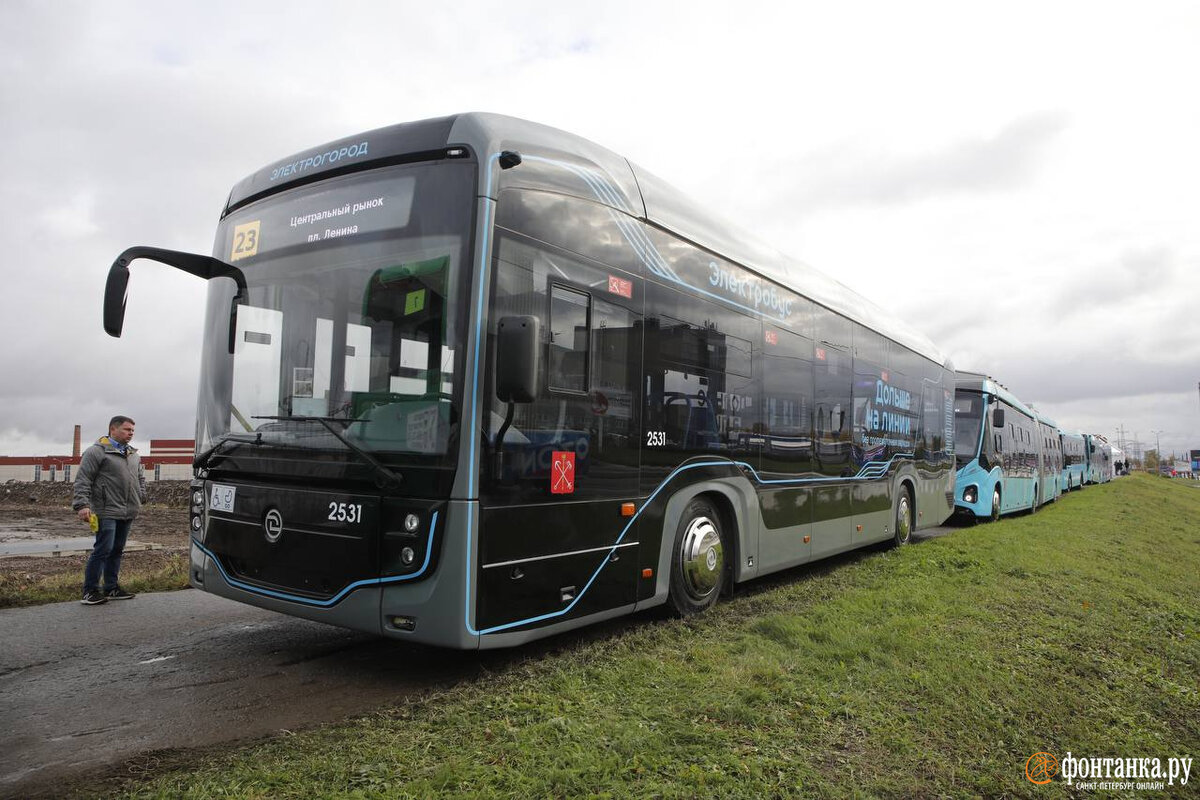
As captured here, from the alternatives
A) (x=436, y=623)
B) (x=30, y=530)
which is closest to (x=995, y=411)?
(x=436, y=623)

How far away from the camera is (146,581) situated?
823cm

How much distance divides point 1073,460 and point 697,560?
40.7 meters

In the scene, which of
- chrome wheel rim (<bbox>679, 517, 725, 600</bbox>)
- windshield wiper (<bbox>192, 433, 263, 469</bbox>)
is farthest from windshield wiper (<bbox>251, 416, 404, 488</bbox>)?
chrome wheel rim (<bbox>679, 517, 725, 600</bbox>)

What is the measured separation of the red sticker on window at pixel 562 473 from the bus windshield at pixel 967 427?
48.8 ft

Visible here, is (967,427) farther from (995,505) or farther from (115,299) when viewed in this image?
(115,299)

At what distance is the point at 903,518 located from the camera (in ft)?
38.7

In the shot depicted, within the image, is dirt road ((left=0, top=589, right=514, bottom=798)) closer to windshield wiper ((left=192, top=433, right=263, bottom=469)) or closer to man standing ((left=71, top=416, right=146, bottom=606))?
man standing ((left=71, top=416, right=146, bottom=606))

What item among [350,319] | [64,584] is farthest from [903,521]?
[64,584]

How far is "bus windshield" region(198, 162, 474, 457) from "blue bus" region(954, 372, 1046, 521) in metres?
15.0

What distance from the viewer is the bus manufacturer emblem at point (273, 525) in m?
5.00

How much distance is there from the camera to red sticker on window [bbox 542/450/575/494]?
4.96m

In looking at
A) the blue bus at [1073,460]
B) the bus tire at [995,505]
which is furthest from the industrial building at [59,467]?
the blue bus at [1073,460]

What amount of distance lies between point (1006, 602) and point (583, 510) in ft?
14.4

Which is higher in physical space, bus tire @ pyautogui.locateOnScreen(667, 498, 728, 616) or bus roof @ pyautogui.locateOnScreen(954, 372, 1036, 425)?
bus roof @ pyautogui.locateOnScreen(954, 372, 1036, 425)
